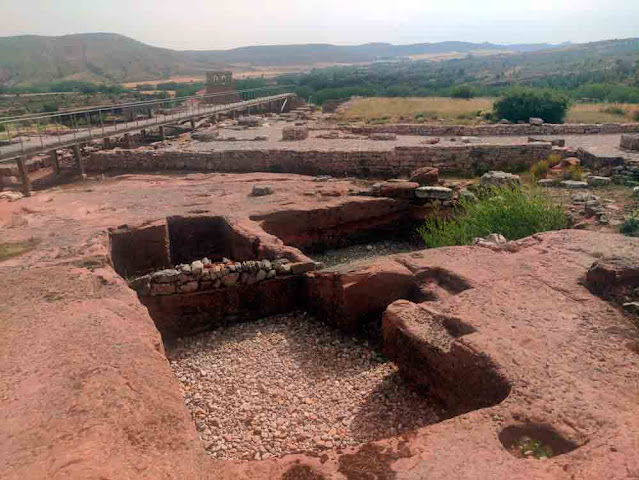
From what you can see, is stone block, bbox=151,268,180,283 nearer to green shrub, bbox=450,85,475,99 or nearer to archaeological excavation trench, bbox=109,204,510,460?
archaeological excavation trench, bbox=109,204,510,460

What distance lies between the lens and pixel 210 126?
3042 cm

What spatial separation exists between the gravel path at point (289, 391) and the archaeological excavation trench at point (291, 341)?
0.6 inches

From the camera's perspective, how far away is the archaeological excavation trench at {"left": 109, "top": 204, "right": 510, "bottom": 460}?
539cm

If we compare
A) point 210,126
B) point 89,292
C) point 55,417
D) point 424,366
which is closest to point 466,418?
point 424,366

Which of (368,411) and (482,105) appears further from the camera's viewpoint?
(482,105)

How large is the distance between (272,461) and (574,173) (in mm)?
12622

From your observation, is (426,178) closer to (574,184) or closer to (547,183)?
(547,183)

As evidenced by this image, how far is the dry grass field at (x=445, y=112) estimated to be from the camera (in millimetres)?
28530

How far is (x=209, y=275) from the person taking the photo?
26.0 feet

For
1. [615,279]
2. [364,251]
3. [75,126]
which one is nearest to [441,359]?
[615,279]

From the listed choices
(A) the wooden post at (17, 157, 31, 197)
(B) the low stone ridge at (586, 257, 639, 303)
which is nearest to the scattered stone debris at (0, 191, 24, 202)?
(A) the wooden post at (17, 157, 31, 197)

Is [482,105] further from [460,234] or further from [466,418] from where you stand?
[466,418]

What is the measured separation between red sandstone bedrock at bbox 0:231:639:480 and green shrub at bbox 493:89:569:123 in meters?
23.5

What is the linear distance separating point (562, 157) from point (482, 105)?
21555 millimetres
